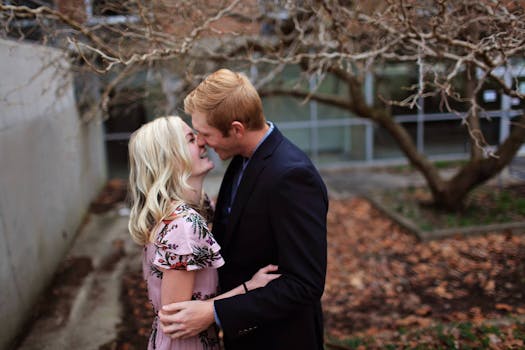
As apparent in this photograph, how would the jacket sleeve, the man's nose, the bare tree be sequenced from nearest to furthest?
the jacket sleeve < the man's nose < the bare tree

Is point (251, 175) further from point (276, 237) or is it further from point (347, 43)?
point (347, 43)

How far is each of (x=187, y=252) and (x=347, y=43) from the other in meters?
3.18

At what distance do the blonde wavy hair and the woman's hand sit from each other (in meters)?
0.44

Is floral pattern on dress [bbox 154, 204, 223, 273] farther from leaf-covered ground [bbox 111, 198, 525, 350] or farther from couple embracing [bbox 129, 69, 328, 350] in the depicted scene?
leaf-covered ground [bbox 111, 198, 525, 350]

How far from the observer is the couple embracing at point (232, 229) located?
169cm

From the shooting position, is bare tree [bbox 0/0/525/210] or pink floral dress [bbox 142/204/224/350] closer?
pink floral dress [bbox 142/204/224/350]

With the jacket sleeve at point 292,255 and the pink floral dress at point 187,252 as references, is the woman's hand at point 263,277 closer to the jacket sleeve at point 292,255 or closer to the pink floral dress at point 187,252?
the jacket sleeve at point 292,255

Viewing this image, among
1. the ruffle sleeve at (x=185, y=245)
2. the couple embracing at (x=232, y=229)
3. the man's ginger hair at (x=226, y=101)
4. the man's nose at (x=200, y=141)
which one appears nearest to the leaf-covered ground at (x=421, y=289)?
the couple embracing at (x=232, y=229)

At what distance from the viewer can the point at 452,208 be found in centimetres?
670

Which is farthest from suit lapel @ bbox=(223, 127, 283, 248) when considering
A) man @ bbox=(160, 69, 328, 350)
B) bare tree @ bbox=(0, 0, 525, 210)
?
bare tree @ bbox=(0, 0, 525, 210)

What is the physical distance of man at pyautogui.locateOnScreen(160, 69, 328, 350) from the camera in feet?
5.51

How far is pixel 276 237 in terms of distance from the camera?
5.60ft

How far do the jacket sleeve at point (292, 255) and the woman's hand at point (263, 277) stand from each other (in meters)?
0.04

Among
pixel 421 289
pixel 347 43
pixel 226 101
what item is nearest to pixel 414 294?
pixel 421 289
